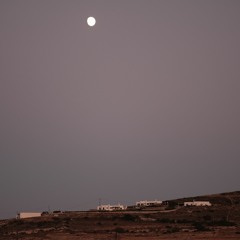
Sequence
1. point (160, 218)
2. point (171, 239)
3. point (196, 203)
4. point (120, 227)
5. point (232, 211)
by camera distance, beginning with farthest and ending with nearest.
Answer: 1. point (196, 203)
2. point (232, 211)
3. point (160, 218)
4. point (120, 227)
5. point (171, 239)

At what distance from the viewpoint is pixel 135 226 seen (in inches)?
3482

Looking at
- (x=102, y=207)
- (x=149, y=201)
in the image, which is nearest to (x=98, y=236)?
(x=102, y=207)

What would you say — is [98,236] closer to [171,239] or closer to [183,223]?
[171,239]

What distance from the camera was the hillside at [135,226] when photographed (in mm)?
78812

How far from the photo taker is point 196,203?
12625 cm

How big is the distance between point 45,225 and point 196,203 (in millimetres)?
47465

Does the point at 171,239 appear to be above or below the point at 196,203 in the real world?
below

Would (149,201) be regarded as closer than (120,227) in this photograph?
No

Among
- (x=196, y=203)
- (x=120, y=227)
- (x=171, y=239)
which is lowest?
(x=171, y=239)

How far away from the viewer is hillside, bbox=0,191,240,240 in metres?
78.8

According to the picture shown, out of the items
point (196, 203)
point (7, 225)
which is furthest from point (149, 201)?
point (7, 225)

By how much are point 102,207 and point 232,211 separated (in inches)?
1964

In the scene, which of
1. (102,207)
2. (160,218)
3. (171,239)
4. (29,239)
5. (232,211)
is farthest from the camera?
(102,207)

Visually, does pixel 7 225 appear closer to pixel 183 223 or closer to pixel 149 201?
pixel 183 223
